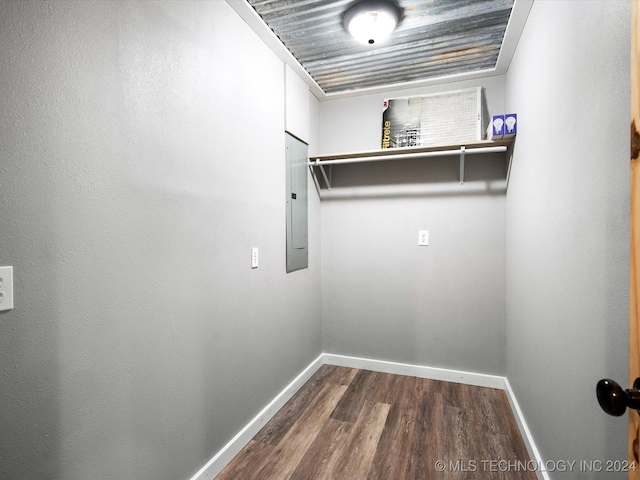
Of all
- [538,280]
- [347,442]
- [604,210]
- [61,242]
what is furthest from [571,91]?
[347,442]

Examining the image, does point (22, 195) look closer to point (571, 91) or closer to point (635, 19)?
point (635, 19)

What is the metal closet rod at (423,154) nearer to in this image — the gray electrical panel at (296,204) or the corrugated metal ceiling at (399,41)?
the gray electrical panel at (296,204)

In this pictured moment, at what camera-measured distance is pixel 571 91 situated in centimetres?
116

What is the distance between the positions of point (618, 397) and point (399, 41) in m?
2.13

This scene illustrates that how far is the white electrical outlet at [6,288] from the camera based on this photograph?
2.71 feet

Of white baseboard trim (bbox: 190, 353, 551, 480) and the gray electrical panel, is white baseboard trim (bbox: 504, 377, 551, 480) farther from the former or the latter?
the gray electrical panel

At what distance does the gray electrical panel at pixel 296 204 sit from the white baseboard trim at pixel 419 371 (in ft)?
3.23

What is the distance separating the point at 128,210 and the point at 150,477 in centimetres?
103

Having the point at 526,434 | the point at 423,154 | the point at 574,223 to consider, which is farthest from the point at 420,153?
the point at 526,434

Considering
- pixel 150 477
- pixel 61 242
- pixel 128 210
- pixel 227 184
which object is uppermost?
pixel 227 184

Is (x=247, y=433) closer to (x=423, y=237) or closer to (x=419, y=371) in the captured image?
(x=419, y=371)

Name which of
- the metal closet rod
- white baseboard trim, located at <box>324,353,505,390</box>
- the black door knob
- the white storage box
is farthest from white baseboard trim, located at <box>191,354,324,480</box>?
the white storage box

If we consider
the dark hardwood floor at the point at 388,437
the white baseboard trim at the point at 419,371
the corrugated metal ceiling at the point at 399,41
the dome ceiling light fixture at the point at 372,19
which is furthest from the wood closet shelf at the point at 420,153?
the dark hardwood floor at the point at 388,437

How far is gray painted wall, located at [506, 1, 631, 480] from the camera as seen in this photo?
2.82 ft
